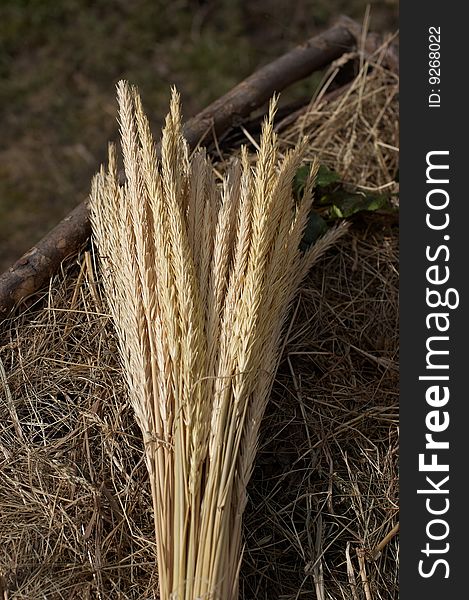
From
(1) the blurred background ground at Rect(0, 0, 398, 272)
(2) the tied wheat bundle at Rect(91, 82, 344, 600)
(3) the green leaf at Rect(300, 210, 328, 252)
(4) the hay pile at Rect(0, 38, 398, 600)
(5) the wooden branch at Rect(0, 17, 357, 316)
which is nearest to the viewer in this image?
(2) the tied wheat bundle at Rect(91, 82, 344, 600)

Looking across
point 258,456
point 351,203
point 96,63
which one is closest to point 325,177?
point 351,203

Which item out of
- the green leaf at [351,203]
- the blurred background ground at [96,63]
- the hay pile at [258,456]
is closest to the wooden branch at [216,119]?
the hay pile at [258,456]

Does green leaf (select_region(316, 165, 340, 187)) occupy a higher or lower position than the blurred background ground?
lower

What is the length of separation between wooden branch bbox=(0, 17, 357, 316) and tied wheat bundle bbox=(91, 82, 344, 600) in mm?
253

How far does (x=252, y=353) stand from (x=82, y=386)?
455 mm

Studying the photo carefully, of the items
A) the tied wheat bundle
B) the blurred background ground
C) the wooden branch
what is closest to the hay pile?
the wooden branch

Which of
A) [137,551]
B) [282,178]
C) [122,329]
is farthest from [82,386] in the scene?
[282,178]

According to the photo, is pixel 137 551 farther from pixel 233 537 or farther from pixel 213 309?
pixel 213 309

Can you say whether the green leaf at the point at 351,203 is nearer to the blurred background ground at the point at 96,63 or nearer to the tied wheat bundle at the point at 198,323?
the tied wheat bundle at the point at 198,323

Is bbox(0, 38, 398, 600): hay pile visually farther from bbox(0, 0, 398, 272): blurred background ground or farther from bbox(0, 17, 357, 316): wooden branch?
bbox(0, 0, 398, 272): blurred background ground

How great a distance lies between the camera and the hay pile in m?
1.58

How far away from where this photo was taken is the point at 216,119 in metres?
2.13

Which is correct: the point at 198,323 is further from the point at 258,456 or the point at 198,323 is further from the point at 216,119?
the point at 216,119

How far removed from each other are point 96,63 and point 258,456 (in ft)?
5.86
